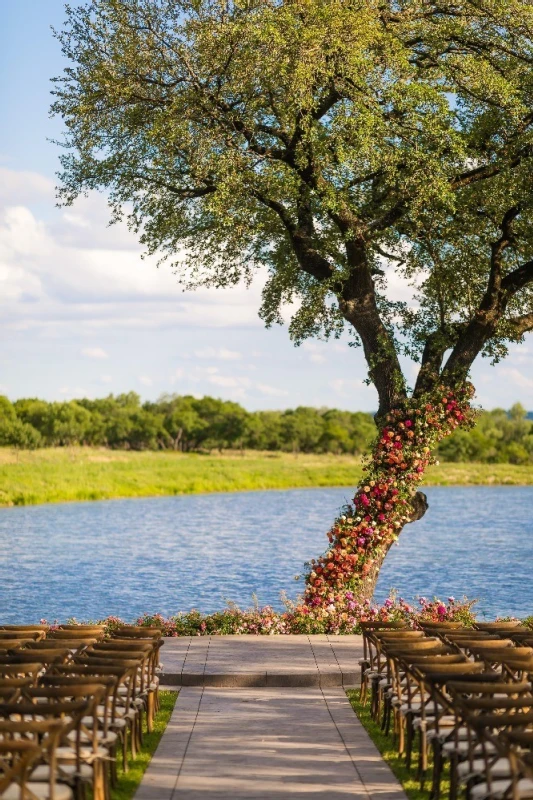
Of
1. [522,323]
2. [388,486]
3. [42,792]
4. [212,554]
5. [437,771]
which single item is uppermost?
[522,323]

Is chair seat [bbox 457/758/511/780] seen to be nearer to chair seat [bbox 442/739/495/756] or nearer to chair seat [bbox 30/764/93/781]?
chair seat [bbox 442/739/495/756]

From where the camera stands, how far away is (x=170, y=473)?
92.4 metres

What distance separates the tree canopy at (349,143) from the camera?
18734 millimetres

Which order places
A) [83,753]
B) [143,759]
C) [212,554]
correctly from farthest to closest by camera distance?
[212,554], [143,759], [83,753]

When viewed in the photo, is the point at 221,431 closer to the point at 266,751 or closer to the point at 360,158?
the point at 360,158

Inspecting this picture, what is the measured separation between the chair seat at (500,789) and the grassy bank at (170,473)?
70508mm

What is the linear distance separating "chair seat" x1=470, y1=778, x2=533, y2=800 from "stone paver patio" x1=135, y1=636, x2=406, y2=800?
1513 mm

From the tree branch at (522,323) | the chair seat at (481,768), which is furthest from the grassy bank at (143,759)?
the tree branch at (522,323)

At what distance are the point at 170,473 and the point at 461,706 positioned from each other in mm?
84925

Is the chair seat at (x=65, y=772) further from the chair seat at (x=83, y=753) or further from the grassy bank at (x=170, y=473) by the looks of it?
the grassy bank at (x=170, y=473)

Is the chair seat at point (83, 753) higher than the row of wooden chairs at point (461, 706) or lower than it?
lower

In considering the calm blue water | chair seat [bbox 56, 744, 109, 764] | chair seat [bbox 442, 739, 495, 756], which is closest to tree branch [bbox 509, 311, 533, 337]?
the calm blue water

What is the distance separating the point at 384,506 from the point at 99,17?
33.5 ft

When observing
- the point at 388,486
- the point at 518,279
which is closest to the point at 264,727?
the point at 388,486
